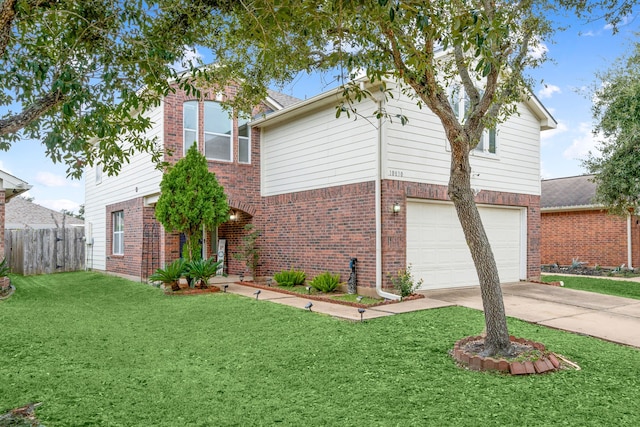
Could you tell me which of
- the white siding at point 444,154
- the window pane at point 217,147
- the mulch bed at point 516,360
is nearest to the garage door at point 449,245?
the white siding at point 444,154

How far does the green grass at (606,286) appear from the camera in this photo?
462 inches

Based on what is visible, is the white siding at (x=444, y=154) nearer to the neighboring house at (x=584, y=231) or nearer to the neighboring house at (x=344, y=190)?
the neighboring house at (x=344, y=190)

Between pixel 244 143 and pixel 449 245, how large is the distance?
6.73m

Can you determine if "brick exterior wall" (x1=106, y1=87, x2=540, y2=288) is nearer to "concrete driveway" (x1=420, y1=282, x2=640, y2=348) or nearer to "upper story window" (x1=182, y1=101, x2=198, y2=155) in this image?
"upper story window" (x1=182, y1=101, x2=198, y2=155)

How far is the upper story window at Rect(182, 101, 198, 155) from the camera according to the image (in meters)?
13.0

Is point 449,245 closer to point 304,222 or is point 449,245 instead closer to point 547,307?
point 547,307

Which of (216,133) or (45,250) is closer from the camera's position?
(216,133)

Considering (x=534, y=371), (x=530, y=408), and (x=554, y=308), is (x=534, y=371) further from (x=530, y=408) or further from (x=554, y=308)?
(x=554, y=308)

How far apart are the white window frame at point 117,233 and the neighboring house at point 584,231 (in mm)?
16918

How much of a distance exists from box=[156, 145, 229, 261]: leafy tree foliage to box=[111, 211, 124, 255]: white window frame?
521 cm

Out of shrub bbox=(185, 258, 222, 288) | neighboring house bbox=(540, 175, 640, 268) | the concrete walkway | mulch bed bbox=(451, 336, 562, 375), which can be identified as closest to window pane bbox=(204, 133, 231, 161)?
shrub bbox=(185, 258, 222, 288)

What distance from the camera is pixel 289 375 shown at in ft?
16.5

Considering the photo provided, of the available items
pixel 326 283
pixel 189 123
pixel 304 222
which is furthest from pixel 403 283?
pixel 189 123

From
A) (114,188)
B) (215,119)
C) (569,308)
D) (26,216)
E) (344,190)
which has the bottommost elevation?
(569,308)
